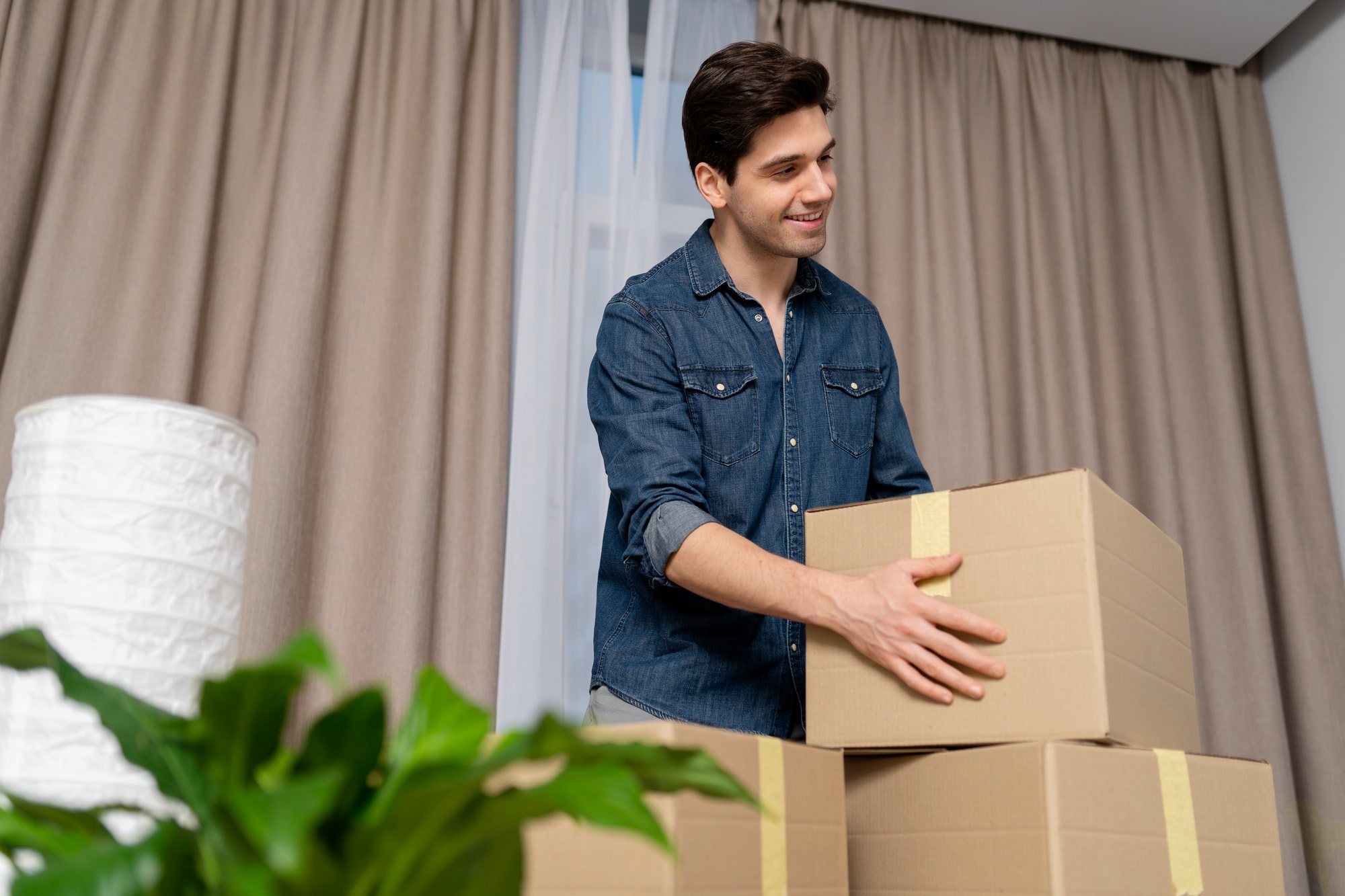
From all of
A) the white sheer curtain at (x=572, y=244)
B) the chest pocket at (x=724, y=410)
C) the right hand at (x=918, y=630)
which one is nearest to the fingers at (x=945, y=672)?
the right hand at (x=918, y=630)

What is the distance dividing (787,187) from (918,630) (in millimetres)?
662

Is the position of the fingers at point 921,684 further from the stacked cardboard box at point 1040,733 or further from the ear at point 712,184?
the ear at point 712,184

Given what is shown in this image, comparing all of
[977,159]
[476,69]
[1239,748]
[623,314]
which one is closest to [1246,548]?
[1239,748]

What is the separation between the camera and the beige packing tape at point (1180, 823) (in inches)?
38.9

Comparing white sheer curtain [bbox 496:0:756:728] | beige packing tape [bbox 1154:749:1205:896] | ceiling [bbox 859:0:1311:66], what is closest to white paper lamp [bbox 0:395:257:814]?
beige packing tape [bbox 1154:749:1205:896]

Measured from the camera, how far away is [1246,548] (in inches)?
94.0

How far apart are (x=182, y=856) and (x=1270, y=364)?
2.61 metres

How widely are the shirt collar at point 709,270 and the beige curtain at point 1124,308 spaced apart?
896mm

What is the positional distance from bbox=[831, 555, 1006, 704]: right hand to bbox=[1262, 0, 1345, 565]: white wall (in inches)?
72.9

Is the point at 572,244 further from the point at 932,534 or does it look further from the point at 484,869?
the point at 484,869

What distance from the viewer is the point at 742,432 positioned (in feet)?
4.35

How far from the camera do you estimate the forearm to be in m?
1.06

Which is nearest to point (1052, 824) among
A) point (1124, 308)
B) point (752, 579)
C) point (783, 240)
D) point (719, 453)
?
point (752, 579)

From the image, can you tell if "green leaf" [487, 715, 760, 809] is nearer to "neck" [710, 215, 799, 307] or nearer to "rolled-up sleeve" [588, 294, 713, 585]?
"rolled-up sleeve" [588, 294, 713, 585]
